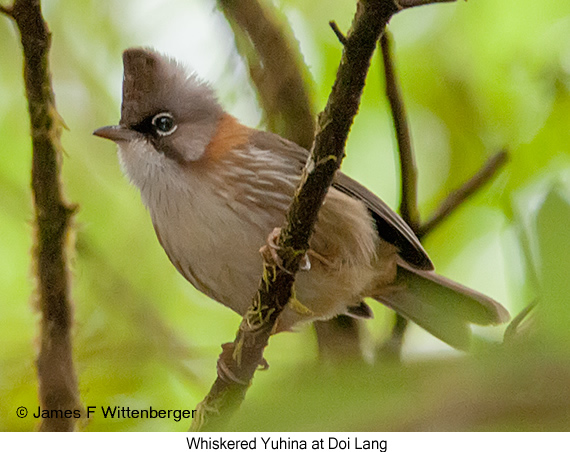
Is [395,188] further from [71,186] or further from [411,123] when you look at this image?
[71,186]

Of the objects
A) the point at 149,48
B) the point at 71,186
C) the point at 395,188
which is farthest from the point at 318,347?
the point at 149,48

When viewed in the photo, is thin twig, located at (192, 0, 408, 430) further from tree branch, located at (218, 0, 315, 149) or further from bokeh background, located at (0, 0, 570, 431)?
tree branch, located at (218, 0, 315, 149)

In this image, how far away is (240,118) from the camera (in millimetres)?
1587

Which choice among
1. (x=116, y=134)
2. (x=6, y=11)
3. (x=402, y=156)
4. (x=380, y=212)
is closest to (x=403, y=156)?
Answer: (x=402, y=156)

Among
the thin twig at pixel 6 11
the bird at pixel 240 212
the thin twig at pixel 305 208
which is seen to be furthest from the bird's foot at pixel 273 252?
the thin twig at pixel 6 11

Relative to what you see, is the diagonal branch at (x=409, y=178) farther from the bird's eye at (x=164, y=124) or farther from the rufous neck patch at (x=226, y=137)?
the bird's eye at (x=164, y=124)

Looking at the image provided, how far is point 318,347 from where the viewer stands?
1.60 m

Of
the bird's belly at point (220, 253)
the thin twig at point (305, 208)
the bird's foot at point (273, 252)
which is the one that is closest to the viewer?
the thin twig at point (305, 208)

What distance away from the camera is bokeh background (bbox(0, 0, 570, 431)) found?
1582 millimetres

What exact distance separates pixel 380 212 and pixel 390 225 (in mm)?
38

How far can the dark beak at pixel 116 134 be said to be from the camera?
1431 millimetres

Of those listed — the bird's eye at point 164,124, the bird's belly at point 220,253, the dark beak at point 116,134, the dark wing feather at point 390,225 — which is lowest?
the bird's belly at point 220,253

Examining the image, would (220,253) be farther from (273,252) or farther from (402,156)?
(402,156)
